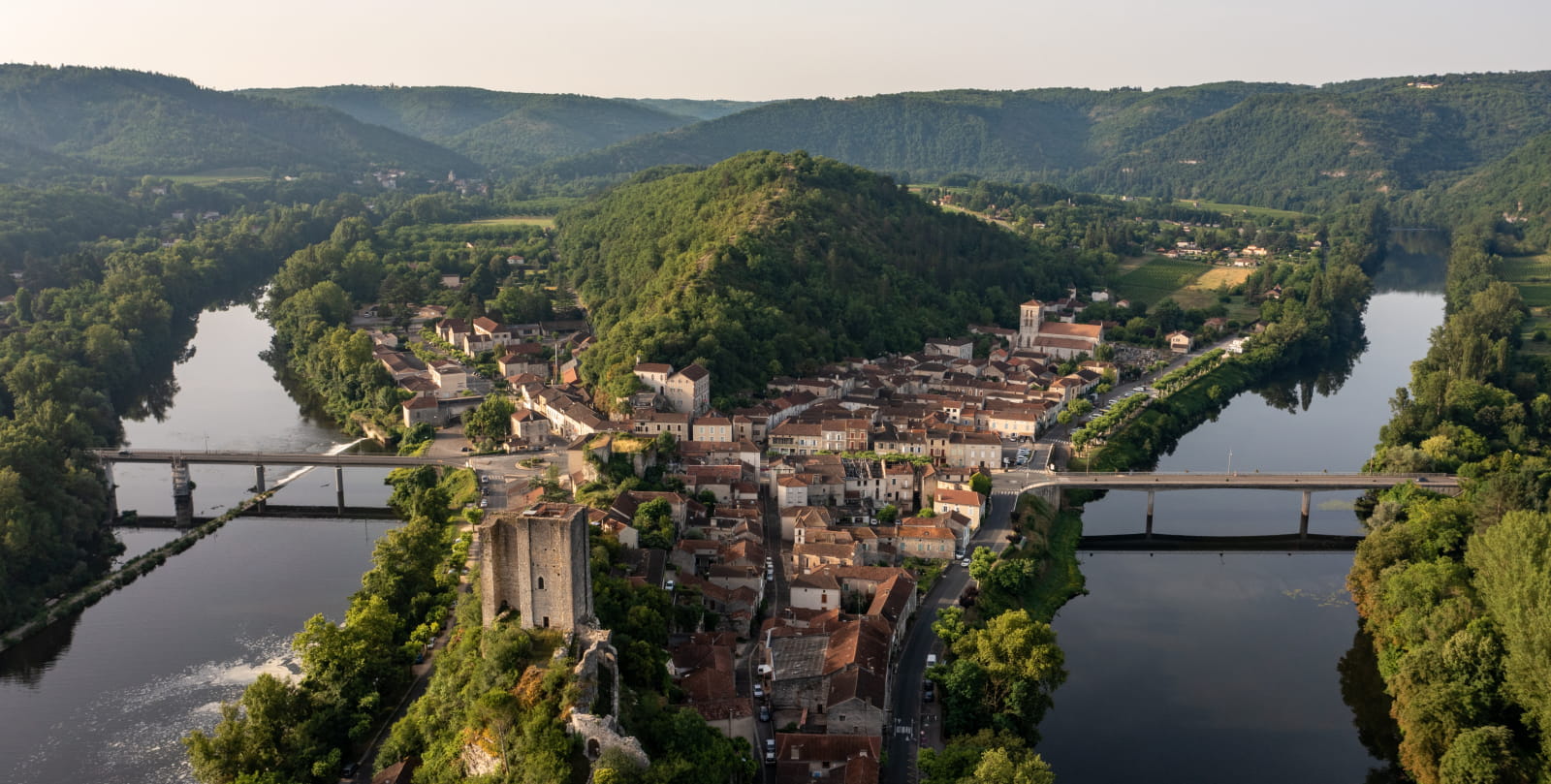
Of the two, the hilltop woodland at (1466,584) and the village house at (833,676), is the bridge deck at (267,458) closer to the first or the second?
the village house at (833,676)

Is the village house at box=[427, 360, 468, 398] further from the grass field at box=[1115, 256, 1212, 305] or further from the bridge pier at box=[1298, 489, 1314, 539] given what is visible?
the grass field at box=[1115, 256, 1212, 305]

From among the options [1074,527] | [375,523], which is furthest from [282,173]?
[1074,527]

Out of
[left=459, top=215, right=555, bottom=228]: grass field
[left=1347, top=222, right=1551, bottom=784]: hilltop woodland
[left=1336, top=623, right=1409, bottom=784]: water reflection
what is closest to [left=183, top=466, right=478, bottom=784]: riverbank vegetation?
[left=1336, top=623, right=1409, bottom=784]: water reflection

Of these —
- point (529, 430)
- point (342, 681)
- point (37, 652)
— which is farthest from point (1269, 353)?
point (37, 652)

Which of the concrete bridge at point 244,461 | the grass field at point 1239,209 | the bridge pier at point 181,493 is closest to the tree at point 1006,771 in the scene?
the concrete bridge at point 244,461

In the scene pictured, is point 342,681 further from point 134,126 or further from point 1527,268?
point 134,126

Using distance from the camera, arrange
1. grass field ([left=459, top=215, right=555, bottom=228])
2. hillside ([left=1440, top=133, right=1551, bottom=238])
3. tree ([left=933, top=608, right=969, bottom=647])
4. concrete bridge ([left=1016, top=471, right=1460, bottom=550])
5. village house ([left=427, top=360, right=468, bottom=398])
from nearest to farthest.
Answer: tree ([left=933, top=608, right=969, bottom=647])
concrete bridge ([left=1016, top=471, right=1460, bottom=550])
village house ([left=427, top=360, right=468, bottom=398])
grass field ([left=459, top=215, right=555, bottom=228])
hillside ([left=1440, top=133, right=1551, bottom=238])
